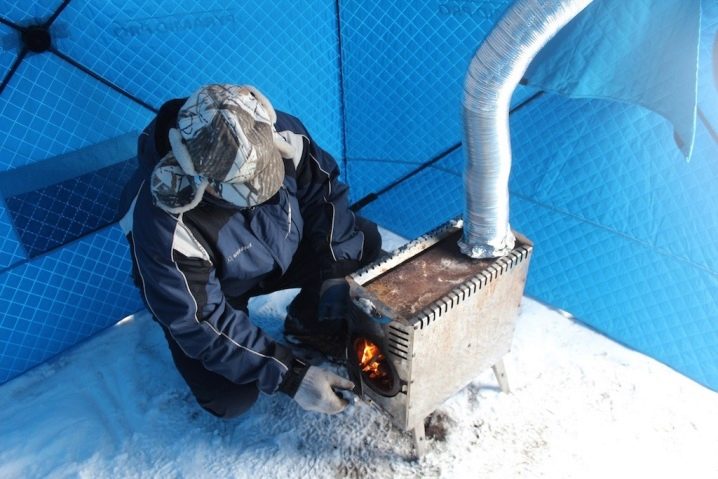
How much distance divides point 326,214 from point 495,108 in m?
0.73

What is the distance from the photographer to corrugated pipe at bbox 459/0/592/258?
1117 mm

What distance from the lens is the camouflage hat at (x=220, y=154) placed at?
1.13 m

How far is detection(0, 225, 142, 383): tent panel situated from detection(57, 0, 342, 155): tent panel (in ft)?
1.94

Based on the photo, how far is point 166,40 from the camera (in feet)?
5.77

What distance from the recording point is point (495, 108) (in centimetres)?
125

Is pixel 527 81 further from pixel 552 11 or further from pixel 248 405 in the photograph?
pixel 248 405

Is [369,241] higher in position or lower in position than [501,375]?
higher

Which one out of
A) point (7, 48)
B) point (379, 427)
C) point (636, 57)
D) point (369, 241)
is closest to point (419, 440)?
point (379, 427)

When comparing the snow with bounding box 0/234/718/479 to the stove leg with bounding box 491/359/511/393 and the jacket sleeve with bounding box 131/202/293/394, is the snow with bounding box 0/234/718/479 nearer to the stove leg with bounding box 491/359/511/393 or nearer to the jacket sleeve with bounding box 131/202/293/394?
the stove leg with bounding box 491/359/511/393

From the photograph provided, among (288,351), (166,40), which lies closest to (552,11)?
(288,351)

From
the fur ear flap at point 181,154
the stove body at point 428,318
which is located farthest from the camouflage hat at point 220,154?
the stove body at point 428,318

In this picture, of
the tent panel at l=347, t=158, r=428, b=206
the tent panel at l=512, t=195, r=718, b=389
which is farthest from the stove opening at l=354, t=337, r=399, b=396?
the tent panel at l=347, t=158, r=428, b=206

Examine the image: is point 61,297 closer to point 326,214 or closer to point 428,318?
point 326,214

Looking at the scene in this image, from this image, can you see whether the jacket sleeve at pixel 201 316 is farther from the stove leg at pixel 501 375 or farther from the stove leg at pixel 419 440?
the stove leg at pixel 501 375
